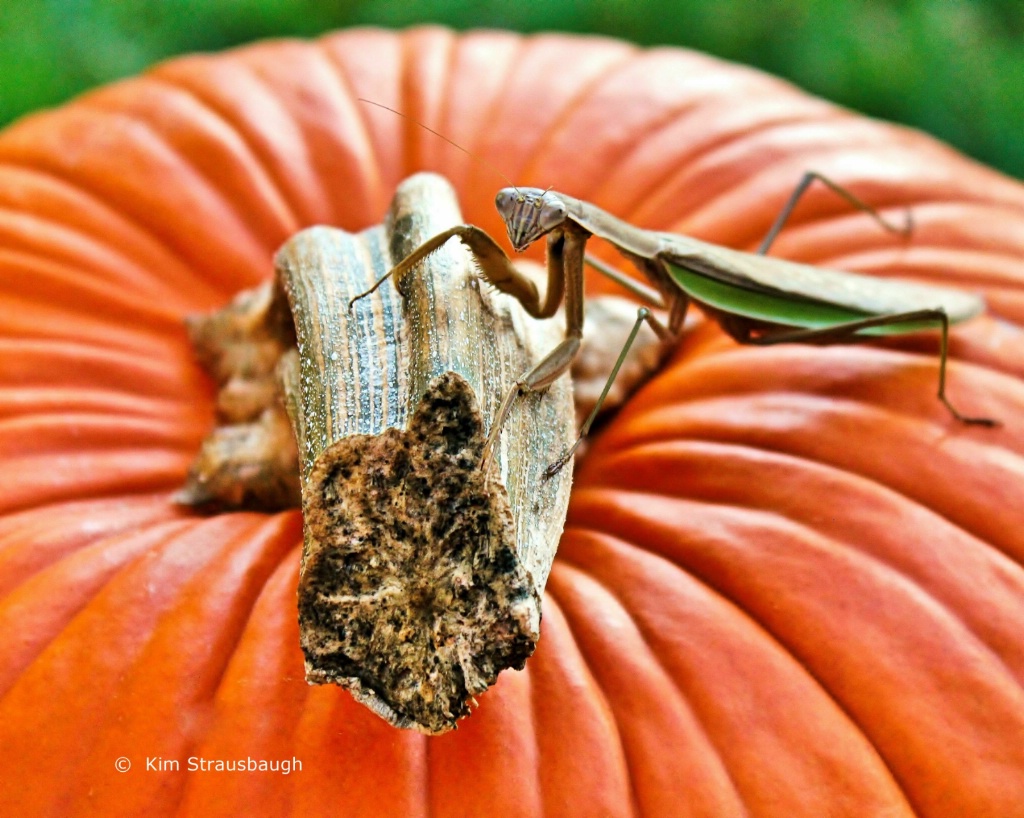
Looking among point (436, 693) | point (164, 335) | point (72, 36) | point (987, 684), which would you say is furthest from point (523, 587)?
point (72, 36)

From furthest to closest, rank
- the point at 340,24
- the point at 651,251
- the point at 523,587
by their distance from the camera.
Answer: the point at 340,24 → the point at 651,251 → the point at 523,587

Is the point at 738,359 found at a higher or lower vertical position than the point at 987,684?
higher

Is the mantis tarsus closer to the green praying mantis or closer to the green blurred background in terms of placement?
the green praying mantis

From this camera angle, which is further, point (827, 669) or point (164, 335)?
point (164, 335)

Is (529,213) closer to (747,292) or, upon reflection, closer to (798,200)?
(747,292)

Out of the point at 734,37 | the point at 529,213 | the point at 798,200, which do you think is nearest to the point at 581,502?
the point at 529,213

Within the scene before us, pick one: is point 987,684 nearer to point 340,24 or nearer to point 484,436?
point 484,436
